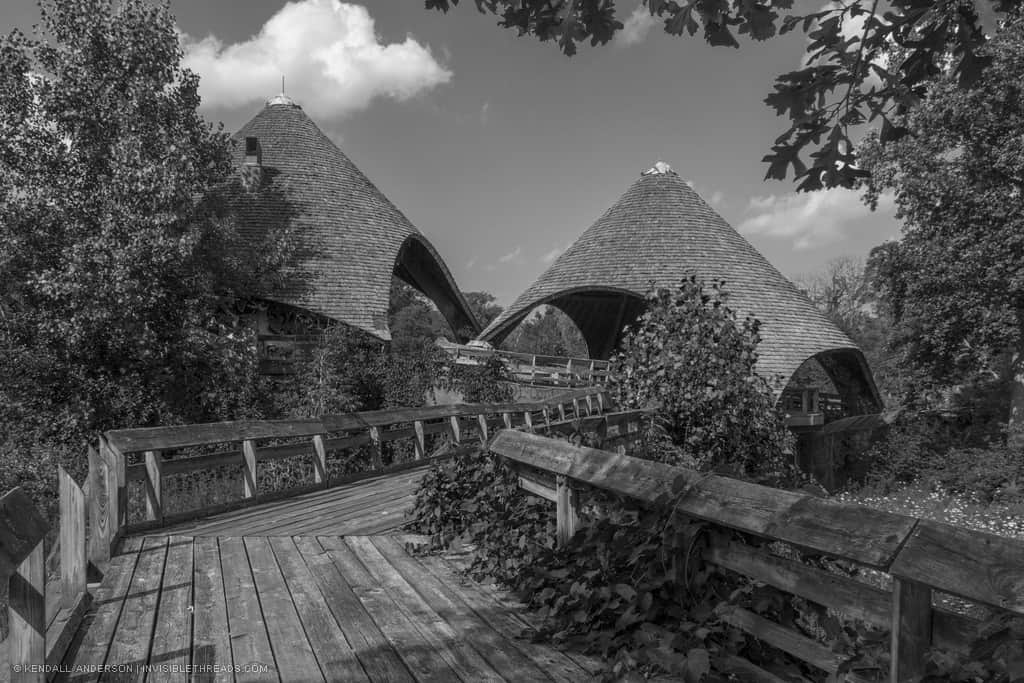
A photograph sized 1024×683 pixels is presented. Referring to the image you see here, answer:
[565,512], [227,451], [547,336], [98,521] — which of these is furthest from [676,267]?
[547,336]

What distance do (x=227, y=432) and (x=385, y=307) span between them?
1505 centimetres

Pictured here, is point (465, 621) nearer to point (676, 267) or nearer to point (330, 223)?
point (330, 223)

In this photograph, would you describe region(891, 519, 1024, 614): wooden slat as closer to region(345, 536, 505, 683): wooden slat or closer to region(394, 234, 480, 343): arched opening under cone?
region(345, 536, 505, 683): wooden slat

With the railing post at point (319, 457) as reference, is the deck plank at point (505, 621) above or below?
below

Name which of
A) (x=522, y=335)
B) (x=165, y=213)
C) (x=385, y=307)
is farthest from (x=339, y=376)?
(x=522, y=335)

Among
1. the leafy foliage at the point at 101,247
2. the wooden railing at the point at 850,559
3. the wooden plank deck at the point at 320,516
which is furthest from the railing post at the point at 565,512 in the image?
the leafy foliage at the point at 101,247

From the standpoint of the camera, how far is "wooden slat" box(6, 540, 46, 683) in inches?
96.6

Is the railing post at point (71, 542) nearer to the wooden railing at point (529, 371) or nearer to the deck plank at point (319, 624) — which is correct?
the deck plank at point (319, 624)

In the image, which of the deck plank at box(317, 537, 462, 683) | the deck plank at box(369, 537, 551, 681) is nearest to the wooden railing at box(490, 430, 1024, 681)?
the deck plank at box(369, 537, 551, 681)

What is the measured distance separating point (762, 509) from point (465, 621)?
180 cm

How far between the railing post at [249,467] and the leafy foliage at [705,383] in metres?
5.08

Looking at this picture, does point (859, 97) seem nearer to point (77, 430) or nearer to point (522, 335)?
point (77, 430)

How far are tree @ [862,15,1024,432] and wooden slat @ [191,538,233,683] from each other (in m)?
17.8

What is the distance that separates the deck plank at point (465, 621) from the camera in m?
3.11
